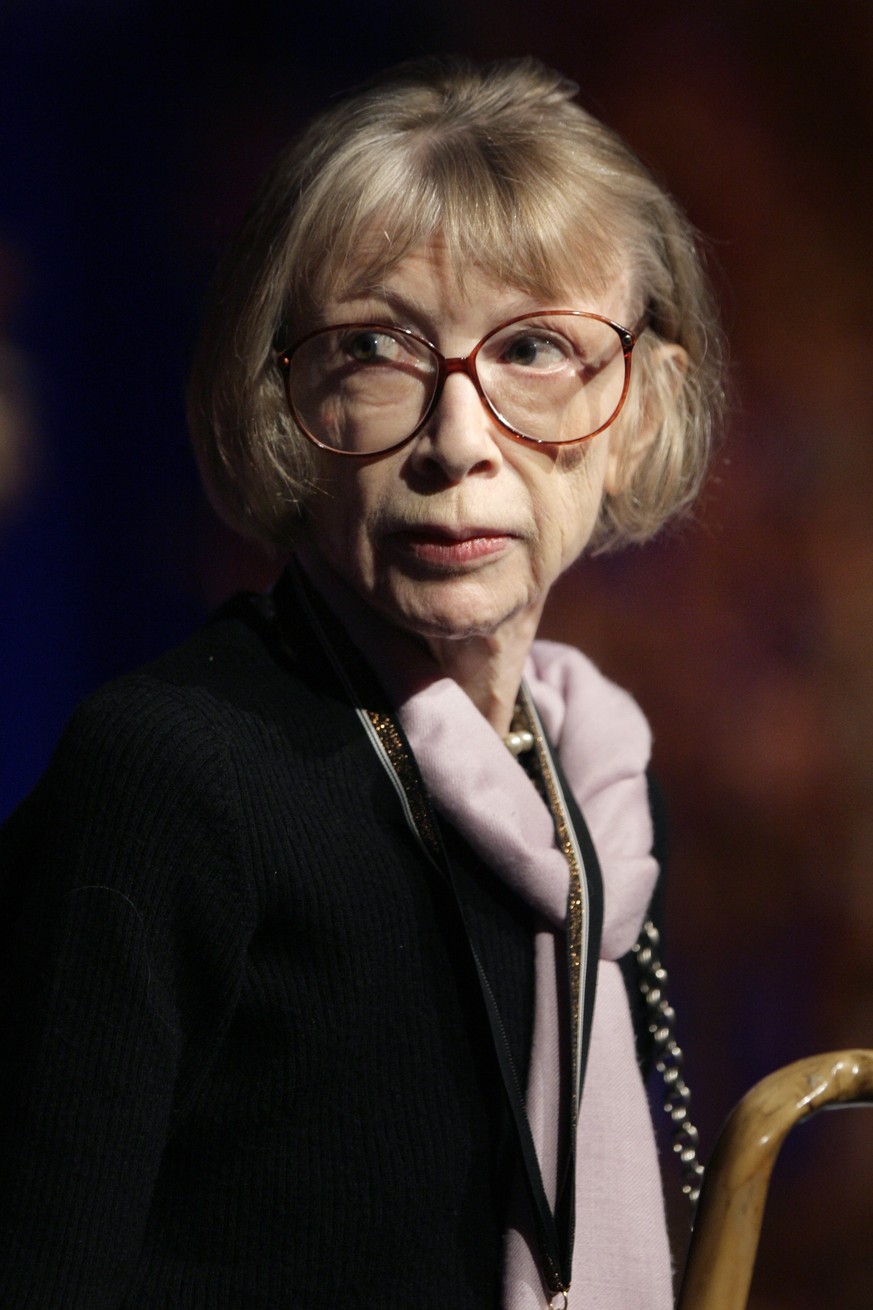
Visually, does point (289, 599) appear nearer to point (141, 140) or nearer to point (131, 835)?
point (131, 835)

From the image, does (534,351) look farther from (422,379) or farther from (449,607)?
(449,607)

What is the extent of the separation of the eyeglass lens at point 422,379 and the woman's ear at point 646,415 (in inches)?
4.3

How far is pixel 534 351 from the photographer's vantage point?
0.94 m

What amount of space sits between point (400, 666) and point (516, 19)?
89 centimetres

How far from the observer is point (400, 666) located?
99 centimetres

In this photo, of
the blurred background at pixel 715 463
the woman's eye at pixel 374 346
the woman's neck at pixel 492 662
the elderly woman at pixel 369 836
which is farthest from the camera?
the blurred background at pixel 715 463

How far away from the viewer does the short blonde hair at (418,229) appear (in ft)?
2.98

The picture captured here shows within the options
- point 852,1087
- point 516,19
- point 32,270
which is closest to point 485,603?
point 852,1087

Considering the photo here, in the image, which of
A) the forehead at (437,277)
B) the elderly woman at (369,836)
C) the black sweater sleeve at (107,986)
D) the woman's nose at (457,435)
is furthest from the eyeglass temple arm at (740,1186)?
the forehead at (437,277)

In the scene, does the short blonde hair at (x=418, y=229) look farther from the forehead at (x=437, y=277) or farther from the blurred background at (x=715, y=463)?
the blurred background at (x=715, y=463)

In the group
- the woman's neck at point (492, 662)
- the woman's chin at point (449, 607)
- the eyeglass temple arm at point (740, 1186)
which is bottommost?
the eyeglass temple arm at point (740, 1186)

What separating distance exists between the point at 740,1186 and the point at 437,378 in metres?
0.57

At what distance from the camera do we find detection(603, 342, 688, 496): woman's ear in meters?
1.08

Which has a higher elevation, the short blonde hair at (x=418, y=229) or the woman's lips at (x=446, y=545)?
the short blonde hair at (x=418, y=229)
